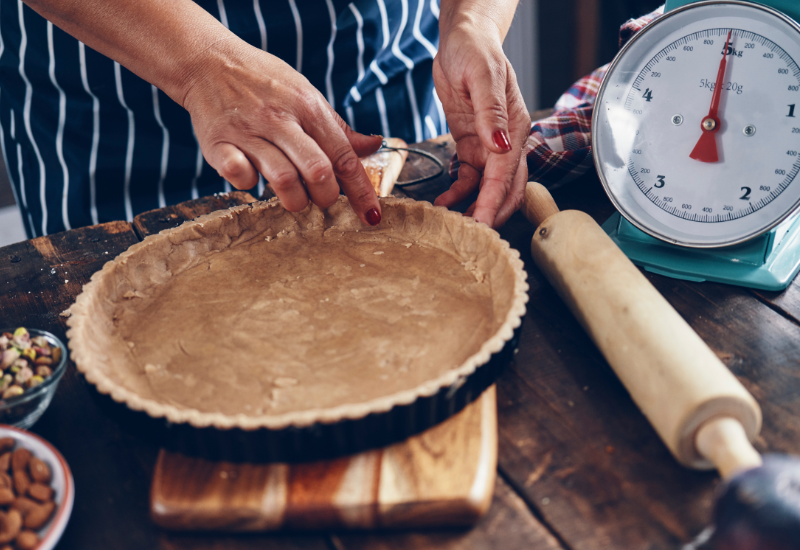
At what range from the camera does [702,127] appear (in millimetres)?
1054

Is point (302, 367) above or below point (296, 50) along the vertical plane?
below

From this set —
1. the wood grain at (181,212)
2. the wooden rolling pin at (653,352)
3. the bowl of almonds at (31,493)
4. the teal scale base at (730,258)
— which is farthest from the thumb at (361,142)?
the bowl of almonds at (31,493)

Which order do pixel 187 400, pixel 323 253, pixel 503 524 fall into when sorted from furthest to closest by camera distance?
pixel 323 253
pixel 187 400
pixel 503 524

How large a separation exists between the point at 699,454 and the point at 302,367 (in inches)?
21.9

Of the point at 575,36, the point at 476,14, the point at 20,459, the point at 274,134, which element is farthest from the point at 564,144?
the point at 575,36

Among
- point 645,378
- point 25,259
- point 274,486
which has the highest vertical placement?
point 645,378

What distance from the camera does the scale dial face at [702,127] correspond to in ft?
3.24

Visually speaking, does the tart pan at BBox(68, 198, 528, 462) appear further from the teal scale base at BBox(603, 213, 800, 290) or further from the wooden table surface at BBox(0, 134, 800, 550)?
the teal scale base at BBox(603, 213, 800, 290)

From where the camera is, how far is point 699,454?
0.77 metres

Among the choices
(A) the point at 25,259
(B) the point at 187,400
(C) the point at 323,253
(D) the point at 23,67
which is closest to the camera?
(B) the point at 187,400

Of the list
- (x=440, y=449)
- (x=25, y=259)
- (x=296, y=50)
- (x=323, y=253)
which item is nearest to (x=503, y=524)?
(x=440, y=449)

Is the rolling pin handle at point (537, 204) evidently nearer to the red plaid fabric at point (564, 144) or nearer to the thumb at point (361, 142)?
the red plaid fabric at point (564, 144)

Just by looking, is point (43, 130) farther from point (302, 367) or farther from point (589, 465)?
point (589, 465)

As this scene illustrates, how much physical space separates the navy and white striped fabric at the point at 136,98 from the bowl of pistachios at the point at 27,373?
871 millimetres
